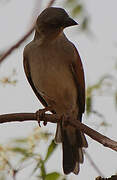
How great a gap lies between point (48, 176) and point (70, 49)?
1592mm

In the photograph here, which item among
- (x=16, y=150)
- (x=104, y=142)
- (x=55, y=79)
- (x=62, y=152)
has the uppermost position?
(x=104, y=142)

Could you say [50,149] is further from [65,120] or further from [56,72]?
[56,72]

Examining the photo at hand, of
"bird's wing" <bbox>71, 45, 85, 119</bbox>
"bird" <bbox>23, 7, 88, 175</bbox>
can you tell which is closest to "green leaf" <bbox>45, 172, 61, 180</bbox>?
"bird" <bbox>23, 7, 88, 175</bbox>

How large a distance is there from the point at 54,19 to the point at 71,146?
1.68 metres

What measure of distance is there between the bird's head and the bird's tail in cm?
122

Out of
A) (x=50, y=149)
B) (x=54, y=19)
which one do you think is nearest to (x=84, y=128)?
(x=50, y=149)

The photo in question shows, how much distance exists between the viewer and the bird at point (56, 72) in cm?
484

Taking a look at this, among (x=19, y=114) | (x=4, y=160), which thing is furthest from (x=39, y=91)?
(x=19, y=114)

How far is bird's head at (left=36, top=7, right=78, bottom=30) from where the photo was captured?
441cm

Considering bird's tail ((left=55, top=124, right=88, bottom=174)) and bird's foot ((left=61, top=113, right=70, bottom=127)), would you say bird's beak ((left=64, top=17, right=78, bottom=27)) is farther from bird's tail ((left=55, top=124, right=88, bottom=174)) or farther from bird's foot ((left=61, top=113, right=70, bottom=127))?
bird's tail ((left=55, top=124, right=88, bottom=174))

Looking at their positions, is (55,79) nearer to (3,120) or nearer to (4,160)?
(4,160)

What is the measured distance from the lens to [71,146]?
18.3ft

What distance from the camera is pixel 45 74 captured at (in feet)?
16.0

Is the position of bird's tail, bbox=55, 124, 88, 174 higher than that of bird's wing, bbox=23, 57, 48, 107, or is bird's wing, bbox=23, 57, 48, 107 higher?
bird's wing, bbox=23, 57, 48, 107
